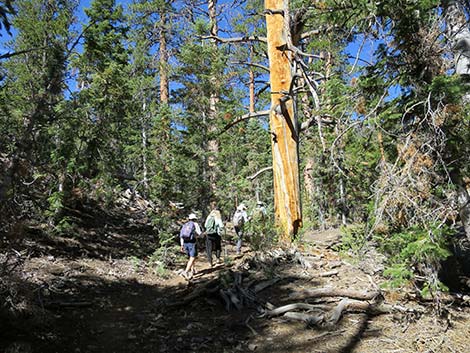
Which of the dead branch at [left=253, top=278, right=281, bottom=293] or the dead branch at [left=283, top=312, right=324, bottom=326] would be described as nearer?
the dead branch at [left=283, top=312, right=324, bottom=326]

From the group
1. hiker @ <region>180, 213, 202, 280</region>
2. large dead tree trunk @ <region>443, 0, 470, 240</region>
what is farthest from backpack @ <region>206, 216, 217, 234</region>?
large dead tree trunk @ <region>443, 0, 470, 240</region>

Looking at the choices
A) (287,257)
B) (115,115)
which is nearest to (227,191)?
(115,115)

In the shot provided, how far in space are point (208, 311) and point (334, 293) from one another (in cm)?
229

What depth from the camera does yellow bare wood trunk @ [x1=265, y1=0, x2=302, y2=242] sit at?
31.3 ft

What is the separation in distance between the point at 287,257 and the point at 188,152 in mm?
6185

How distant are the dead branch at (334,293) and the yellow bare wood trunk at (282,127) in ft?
11.6

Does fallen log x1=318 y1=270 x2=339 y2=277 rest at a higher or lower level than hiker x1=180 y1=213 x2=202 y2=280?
lower

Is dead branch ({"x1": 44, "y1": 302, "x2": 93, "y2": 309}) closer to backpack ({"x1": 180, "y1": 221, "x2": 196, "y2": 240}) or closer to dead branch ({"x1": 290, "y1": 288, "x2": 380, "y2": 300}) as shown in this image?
backpack ({"x1": 180, "y1": 221, "x2": 196, "y2": 240})

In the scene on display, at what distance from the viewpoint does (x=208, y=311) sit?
20.8 ft

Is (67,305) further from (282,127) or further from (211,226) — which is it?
(282,127)

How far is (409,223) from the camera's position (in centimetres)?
452

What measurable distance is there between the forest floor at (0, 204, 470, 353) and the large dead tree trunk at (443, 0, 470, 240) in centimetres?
144

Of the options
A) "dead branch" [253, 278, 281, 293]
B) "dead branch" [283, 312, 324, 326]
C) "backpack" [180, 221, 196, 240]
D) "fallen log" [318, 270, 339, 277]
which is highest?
"backpack" [180, 221, 196, 240]

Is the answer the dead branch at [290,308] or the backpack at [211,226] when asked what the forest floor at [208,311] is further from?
the backpack at [211,226]
